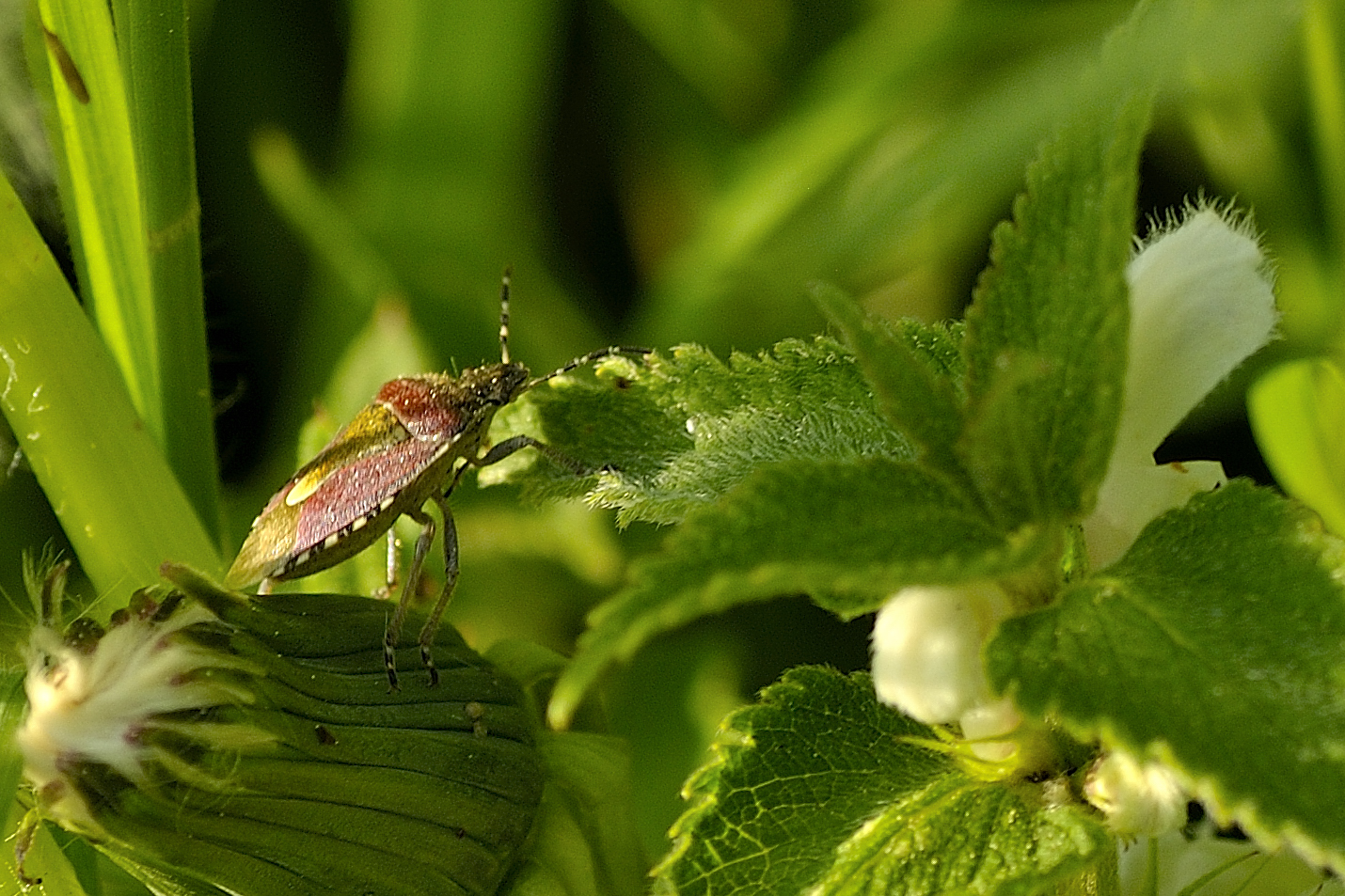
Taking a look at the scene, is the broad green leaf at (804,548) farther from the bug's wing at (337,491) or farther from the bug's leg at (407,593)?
the bug's wing at (337,491)

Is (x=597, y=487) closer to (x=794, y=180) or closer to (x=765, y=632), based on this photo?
(x=765, y=632)

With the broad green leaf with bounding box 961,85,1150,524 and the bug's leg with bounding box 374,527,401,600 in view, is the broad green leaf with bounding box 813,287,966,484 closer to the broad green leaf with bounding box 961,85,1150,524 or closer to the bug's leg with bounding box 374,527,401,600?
the broad green leaf with bounding box 961,85,1150,524

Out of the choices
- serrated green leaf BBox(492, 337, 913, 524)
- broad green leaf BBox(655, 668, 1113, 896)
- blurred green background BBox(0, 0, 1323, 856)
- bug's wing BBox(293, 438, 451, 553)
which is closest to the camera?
broad green leaf BBox(655, 668, 1113, 896)

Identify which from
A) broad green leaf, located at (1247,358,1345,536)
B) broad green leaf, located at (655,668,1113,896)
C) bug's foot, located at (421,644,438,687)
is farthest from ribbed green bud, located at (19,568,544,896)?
broad green leaf, located at (1247,358,1345,536)

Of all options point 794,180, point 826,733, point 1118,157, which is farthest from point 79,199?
point 794,180

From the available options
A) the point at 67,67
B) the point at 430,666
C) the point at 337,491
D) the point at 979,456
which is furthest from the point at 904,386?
the point at 67,67
